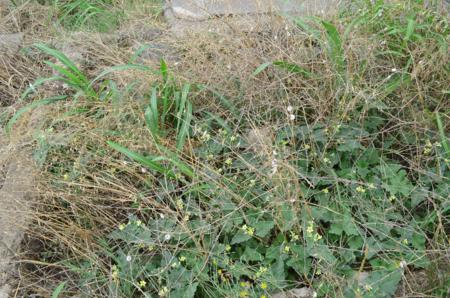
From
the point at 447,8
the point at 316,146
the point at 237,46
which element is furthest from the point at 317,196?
the point at 447,8

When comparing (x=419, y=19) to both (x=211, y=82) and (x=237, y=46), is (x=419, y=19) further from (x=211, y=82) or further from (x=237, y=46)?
(x=211, y=82)

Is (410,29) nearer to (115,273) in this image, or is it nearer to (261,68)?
(261,68)

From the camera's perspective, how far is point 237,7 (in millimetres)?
2957

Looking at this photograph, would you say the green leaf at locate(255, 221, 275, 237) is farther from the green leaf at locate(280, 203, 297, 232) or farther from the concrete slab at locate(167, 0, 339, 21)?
the concrete slab at locate(167, 0, 339, 21)

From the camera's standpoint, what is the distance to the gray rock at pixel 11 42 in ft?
9.48

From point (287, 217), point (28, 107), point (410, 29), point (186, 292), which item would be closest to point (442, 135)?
point (410, 29)

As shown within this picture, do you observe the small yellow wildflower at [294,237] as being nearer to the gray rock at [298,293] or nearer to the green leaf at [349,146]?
the gray rock at [298,293]

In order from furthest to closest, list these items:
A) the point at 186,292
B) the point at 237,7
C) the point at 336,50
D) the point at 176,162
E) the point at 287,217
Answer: the point at 237,7
the point at 336,50
the point at 176,162
the point at 287,217
the point at 186,292

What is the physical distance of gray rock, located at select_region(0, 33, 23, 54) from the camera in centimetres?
289

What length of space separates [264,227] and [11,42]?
1.98 meters

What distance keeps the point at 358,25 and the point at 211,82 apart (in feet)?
2.23

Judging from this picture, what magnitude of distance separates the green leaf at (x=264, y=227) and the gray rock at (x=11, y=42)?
72.5 inches

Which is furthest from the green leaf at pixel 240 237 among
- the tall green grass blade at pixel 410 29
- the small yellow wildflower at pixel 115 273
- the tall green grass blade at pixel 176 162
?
the tall green grass blade at pixel 410 29

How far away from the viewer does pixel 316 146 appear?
2.02 meters
